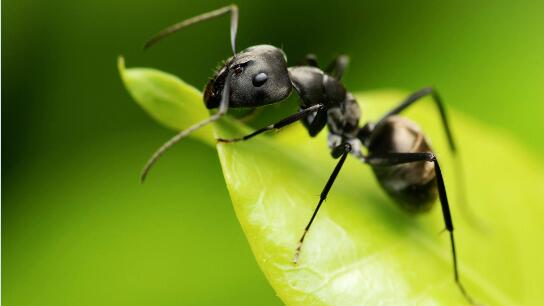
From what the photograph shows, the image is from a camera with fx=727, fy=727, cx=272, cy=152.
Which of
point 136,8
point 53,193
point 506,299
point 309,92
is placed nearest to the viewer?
point 506,299

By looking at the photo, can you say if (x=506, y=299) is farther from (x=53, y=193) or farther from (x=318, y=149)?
(x=53, y=193)

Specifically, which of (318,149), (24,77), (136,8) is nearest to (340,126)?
(318,149)

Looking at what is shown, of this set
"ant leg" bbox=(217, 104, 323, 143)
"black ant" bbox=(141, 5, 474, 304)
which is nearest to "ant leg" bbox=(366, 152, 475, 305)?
"black ant" bbox=(141, 5, 474, 304)

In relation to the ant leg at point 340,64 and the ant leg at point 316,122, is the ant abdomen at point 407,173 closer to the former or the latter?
the ant leg at point 316,122

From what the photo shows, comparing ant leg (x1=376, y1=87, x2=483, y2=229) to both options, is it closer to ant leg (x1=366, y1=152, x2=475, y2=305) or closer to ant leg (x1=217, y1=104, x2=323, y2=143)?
ant leg (x1=366, y1=152, x2=475, y2=305)

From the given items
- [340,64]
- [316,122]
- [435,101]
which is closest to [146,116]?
[340,64]

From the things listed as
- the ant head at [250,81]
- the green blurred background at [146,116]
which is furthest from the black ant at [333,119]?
the green blurred background at [146,116]
